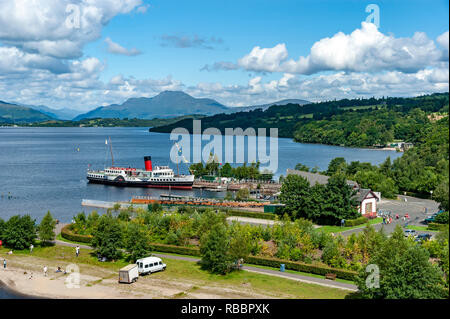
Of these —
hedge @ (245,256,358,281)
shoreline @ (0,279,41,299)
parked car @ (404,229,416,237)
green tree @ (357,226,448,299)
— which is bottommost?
shoreline @ (0,279,41,299)

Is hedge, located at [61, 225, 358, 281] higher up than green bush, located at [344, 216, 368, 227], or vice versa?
green bush, located at [344, 216, 368, 227]

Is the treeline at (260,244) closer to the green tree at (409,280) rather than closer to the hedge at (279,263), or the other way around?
the hedge at (279,263)

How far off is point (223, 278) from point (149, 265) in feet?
18.8

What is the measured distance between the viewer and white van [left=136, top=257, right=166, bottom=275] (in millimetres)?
34031

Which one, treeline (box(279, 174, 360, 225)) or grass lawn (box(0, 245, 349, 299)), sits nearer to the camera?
grass lawn (box(0, 245, 349, 299))

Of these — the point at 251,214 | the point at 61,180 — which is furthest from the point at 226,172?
the point at 251,214

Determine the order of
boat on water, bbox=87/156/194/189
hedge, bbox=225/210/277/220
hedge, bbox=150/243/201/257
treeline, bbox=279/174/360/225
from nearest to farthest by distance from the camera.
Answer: hedge, bbox=150/243/201/257
treeline, bbox=279/174/360/225
hedge, bbox=225/210/277/220
boat on water, bbox=87/156/194/189

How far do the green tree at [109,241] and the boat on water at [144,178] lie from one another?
5772cm

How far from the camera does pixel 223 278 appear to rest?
33.2 metres

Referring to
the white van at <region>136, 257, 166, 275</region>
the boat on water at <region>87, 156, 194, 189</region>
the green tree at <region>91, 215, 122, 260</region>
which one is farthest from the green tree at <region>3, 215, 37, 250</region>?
the boat on water at <region>87, 156, 194, 189</region>

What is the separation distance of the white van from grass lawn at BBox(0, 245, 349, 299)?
0.45m

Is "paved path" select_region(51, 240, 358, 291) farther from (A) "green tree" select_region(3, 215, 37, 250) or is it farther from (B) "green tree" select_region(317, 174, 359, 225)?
(B) "green tree" select_region(317, 174, 359, 225)

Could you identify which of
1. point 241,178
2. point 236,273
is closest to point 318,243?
point 236,273
